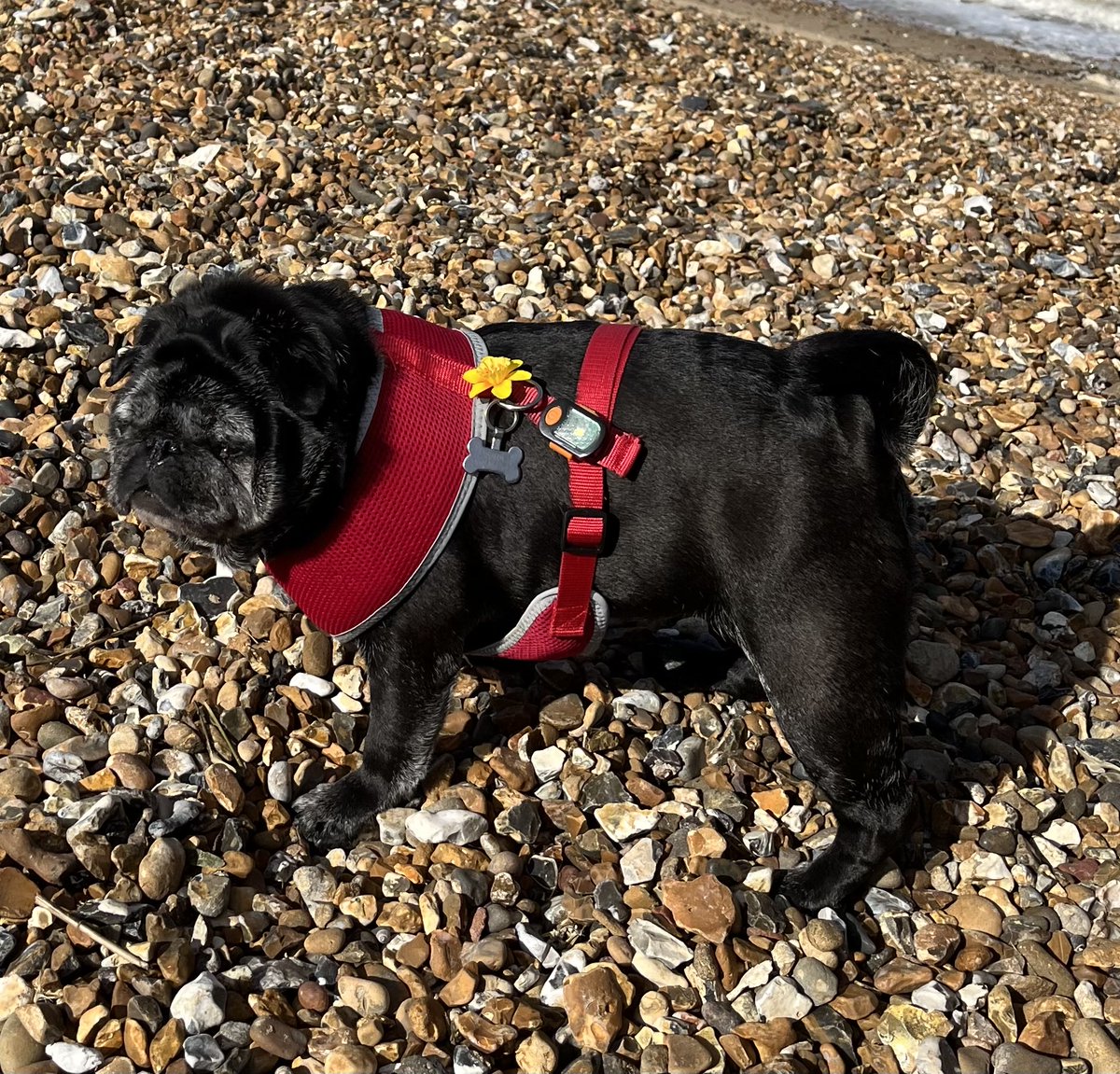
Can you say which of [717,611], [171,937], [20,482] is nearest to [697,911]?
[717,611]

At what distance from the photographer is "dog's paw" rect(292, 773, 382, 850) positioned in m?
3.76

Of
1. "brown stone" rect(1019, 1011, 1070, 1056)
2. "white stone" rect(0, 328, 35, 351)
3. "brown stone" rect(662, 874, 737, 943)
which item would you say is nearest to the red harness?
"brown stone" rect(662, 874, 737, 943)

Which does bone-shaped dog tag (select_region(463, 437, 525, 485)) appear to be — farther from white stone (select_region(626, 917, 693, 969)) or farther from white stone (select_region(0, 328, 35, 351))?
white stone (select_region(0, 328, 35, 351))

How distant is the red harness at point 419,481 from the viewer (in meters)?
3.25

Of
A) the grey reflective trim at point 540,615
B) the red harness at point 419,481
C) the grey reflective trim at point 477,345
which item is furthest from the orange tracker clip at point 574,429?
the grey reflective trim at point 540,615

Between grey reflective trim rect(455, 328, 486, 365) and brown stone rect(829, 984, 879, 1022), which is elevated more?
grey reflective trim rect(455, 328, 486, 365)

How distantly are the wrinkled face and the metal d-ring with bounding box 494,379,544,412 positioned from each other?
69cm

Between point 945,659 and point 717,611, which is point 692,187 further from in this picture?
point 717,611

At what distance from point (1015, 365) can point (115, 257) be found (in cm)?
501

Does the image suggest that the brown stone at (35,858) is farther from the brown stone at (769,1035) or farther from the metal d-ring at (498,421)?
the brown stone at (769,1035)

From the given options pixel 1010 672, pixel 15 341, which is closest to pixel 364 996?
pixel 1010 672

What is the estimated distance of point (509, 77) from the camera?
8.09 m

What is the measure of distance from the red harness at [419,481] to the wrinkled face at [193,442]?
0.88 ft

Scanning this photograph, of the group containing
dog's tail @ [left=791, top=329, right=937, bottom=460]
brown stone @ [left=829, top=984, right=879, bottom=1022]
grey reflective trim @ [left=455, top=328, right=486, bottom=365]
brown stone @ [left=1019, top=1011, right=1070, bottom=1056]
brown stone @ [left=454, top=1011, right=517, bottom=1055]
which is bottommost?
brown stone @ [left=454, top=1011, right=517, bottom=1055]
